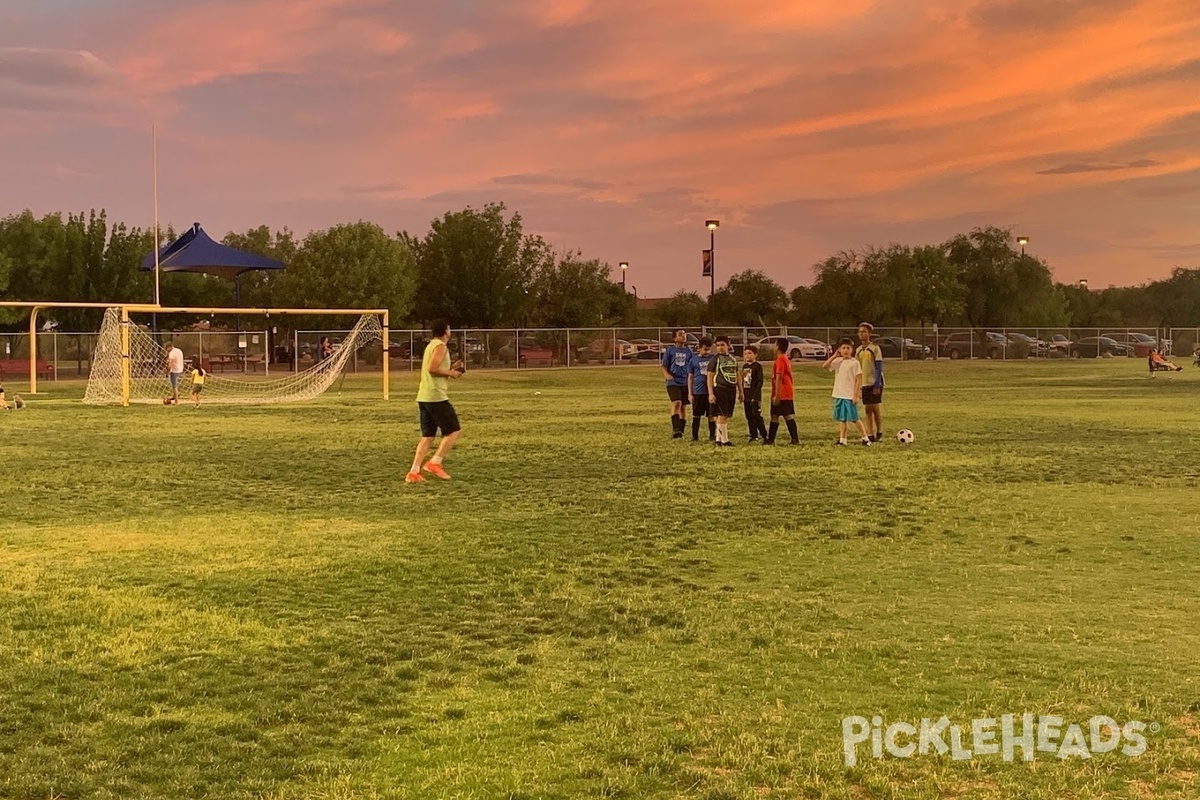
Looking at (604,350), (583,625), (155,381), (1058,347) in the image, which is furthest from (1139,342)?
(583,625)

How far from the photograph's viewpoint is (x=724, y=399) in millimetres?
16125

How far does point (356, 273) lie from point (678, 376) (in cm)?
4087

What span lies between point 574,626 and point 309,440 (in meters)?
12.1

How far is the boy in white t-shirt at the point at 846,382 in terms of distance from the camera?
1609cm

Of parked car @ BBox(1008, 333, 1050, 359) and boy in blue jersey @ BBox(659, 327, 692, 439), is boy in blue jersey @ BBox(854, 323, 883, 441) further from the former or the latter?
parked car @ BBox(1008, 333, 1050, 359)

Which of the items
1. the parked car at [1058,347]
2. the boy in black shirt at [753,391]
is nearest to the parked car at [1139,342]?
the parked car at [1058,347]

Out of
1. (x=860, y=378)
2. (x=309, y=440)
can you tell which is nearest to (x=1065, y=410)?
(x=860, y=378)

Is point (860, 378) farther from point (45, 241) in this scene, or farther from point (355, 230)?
point (45, 241)

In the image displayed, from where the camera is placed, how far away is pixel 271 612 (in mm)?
6703

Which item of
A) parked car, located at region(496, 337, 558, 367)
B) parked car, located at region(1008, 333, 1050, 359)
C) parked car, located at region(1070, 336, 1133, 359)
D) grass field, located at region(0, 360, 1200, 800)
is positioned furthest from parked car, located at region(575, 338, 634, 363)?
grass field, located at region(0, 360, 1200, 800)

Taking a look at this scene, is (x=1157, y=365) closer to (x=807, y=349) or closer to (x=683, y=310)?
(x=807, y=349)

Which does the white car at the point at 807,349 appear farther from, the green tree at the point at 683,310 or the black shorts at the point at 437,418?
the black shorts at the point at 437,418

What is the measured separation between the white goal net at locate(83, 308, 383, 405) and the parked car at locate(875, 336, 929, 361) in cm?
2875

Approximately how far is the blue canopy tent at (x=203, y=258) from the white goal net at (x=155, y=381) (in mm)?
2790
